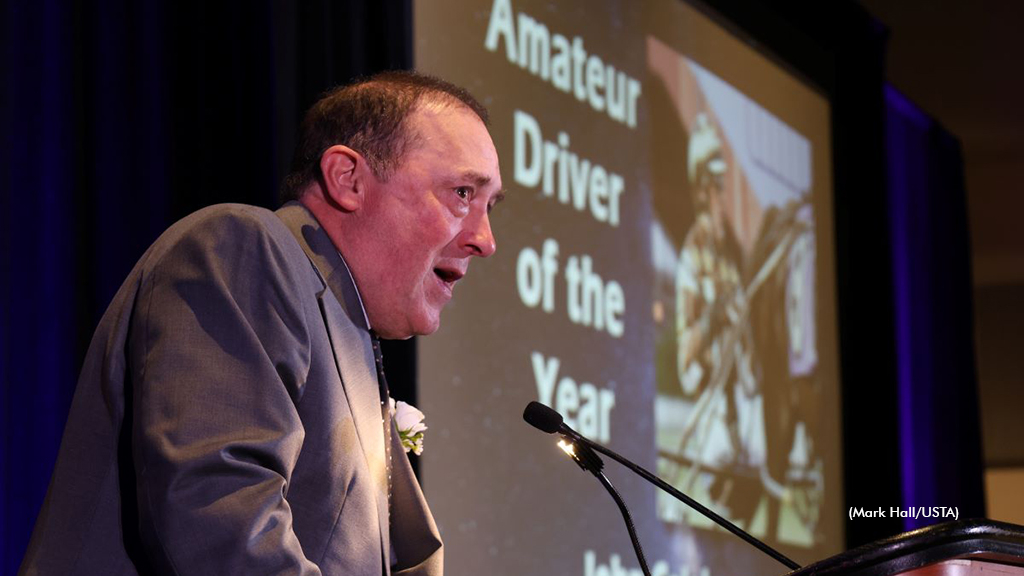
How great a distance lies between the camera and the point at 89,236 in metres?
3.05

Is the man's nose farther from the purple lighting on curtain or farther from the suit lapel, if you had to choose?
the purple lighting on curtain

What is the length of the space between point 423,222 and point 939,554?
0.84m

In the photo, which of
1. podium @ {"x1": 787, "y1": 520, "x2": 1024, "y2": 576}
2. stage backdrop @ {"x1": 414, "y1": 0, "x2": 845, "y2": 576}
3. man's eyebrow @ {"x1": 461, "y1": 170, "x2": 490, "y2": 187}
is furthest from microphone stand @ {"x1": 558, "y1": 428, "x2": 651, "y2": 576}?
stage backdrop @ {"x1": 414, "y1": 0, "x2": 845, "y2": 576}

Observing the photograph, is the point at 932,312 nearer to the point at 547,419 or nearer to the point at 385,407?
the point at 547,419

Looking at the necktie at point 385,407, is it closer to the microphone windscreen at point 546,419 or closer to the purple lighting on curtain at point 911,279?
the microphone windscreen at point 546,419

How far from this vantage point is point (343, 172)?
1896mm

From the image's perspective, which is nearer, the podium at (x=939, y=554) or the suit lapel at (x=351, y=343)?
the podium at (x=939, y=554)

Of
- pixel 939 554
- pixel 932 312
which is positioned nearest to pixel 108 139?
pixel 939 554

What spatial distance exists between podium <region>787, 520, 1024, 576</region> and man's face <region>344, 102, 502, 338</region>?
71cm

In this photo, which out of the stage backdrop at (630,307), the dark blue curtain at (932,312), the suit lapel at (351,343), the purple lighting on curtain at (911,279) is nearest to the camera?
the suit lapel at (351,343)

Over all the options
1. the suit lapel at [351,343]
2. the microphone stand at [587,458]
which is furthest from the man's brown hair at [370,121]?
the microphone stand at [587,458]

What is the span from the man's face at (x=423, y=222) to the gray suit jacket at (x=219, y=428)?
0.46 feet

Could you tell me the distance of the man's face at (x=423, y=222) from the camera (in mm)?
1878

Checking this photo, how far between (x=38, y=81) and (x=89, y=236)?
36 centimetres
